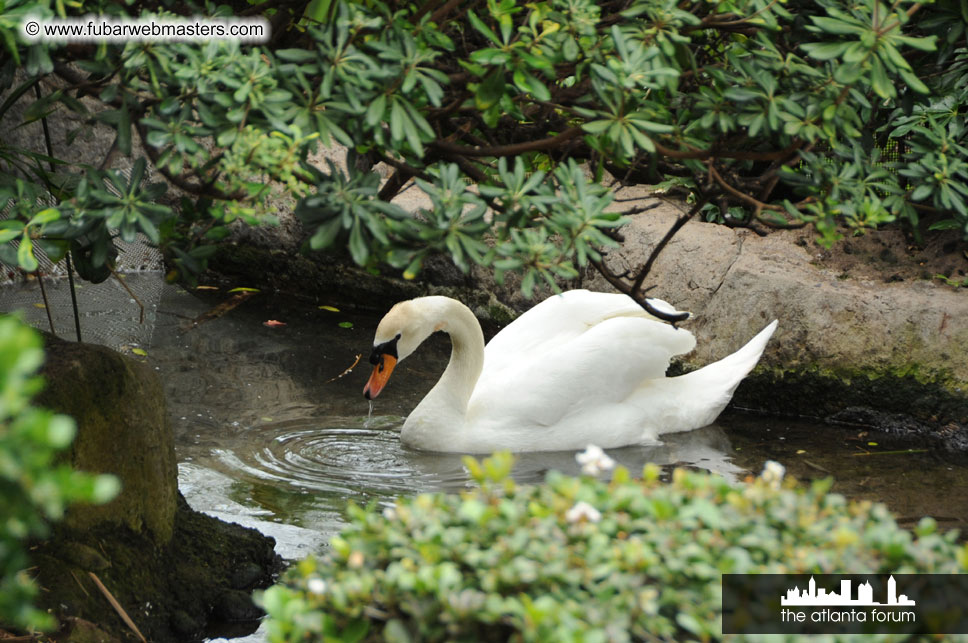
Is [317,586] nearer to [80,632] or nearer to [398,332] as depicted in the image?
[80,632]

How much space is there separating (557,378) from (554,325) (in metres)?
0.55

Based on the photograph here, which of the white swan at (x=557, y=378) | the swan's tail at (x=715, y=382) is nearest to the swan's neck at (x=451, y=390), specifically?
the white swan at (x=557, y=378)

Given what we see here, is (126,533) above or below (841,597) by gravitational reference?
below

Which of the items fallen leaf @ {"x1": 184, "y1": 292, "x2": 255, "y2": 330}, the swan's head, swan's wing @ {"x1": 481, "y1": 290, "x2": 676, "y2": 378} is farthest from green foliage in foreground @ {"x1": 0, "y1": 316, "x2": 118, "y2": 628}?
fallen leaf @ {"x1": 184, "y1": 292, "x2": 255, "y2": 330}

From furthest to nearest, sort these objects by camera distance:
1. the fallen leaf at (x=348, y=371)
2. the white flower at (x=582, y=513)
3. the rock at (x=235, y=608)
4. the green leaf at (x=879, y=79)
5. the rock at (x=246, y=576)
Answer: the fallen leaf at (x=348, y=371), the rock at (x=246, y=576), the rock at (x=235, y=608), the green leaf at (x=879, y=79), the white flower at (x=582, y=513)

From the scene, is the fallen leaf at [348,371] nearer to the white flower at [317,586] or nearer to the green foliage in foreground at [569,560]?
the green foliage in foreground at [569,560]

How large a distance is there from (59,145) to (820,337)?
6747mm

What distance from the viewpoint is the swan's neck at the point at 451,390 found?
5523 millimetres

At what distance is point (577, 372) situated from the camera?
5668 mm

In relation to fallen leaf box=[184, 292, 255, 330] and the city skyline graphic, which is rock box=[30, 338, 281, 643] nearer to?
the city skyline graphic

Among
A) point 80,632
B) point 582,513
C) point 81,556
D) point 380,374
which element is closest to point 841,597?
point 582,513

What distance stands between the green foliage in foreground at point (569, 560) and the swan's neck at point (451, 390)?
3209 millimetres

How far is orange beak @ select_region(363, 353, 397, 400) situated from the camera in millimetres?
5543

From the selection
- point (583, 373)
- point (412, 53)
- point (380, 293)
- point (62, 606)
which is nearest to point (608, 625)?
point (412, 53)
